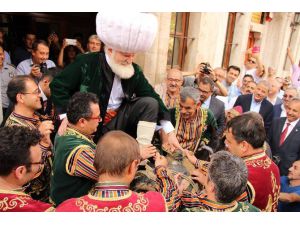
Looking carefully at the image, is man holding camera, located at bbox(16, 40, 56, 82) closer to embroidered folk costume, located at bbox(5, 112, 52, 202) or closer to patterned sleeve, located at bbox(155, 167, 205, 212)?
embroidered folk costume, located at bbox(5, 112, 52, 202)

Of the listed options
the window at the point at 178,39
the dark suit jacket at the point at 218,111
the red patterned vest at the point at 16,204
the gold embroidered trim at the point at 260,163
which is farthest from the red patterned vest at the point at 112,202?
the window at the point at 178,39

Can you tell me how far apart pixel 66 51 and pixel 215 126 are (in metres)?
3.13

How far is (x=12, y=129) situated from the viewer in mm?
1560

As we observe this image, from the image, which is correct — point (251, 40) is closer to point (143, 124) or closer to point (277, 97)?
point (277, 97)

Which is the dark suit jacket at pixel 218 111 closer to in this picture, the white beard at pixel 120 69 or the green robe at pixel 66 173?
the white beard at pixel 120 69

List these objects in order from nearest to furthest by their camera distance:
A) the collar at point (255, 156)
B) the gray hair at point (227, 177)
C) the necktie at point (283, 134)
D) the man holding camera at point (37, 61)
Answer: the gray hair at point (227, 177)
the collar at point (255, 156)
the necktie at point (283, 134)
the man holding camera at point (37, 61)

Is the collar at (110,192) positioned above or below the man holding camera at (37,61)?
below

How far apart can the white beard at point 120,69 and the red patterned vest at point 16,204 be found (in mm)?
1195

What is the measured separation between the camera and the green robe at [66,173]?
168 cm

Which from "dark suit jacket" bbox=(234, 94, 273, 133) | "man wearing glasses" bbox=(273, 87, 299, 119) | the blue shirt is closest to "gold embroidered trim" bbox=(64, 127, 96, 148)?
the blue shirt

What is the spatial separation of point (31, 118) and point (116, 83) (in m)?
0.75

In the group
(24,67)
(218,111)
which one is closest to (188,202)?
(218,111)

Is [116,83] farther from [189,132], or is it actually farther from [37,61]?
[37,61]

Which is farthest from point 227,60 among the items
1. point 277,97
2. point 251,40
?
point 277,97
